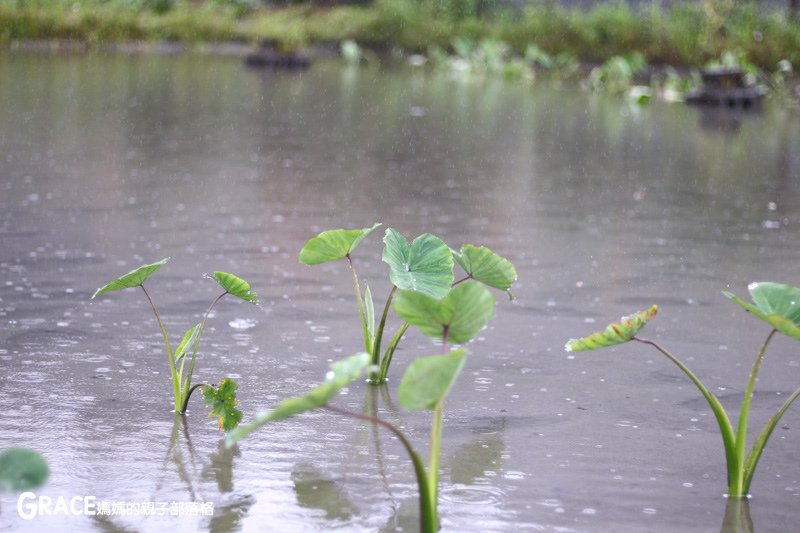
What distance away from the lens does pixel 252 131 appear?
15.4m

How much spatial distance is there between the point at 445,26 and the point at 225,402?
30.0m

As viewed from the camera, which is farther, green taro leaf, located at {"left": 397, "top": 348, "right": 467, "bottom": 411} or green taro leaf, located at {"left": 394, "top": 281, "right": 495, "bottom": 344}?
green taro leaf, located at {"left": 394, "top": 281, "right": 495, "bottom": 344}

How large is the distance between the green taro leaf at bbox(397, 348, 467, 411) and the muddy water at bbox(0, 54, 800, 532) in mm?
623

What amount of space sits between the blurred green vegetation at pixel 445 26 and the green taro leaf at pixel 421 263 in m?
21.5

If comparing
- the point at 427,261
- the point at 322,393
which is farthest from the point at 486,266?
the point at 322,393

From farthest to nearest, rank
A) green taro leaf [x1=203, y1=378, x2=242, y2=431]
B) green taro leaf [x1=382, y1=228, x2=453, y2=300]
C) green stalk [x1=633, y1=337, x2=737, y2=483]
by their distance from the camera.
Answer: green taro leaf [x1=382, y1=228, x2=453, y2=300] → green taro leaf [x1=203, y1=378, x2=242, y2=431] → green stalk [x1=633, y1=337, x2=737, y2=483]

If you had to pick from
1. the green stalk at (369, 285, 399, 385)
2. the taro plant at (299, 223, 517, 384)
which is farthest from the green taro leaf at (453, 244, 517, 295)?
the green stalk at (369, 285, 399, 385)

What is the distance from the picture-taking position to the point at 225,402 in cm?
436

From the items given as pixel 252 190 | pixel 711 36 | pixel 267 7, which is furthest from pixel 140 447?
pixel 267 7

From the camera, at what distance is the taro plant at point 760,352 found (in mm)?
3668

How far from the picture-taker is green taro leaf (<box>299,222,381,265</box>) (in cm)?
465

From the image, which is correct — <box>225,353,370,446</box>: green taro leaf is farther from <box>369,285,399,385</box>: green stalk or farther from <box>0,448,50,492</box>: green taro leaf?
<box>369,285,399,385</box>: green stalk

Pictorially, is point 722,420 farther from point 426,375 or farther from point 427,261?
point 427,261

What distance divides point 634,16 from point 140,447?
28.2 m
